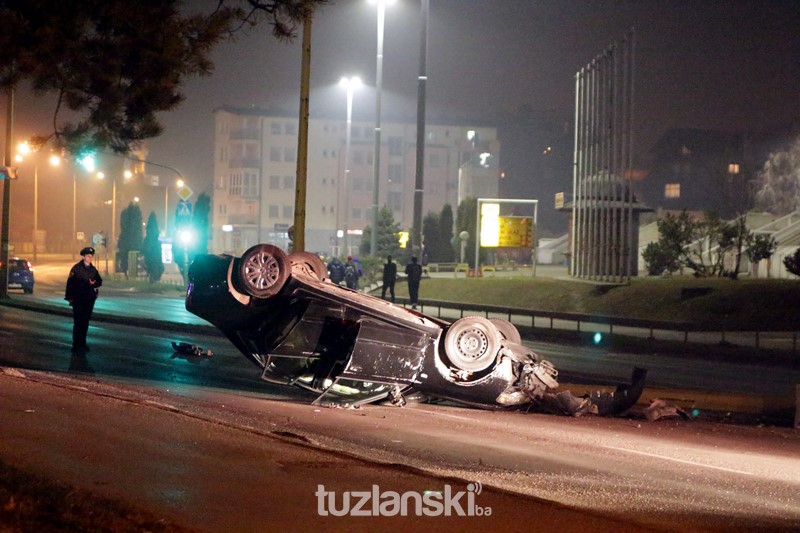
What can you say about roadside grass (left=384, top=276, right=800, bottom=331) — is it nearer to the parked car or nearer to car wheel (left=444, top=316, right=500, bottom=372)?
car wheel (left=444, top=316, right=500, bottom=372)

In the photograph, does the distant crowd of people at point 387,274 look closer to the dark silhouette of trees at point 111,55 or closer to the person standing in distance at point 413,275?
the person standing in distance at point 413,275

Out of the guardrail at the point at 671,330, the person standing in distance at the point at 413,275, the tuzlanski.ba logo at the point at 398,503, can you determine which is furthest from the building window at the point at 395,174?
the tuzlanski.ba logo at the point at 398,503

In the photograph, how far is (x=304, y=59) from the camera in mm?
17734

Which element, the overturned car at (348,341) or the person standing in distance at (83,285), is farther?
the person standing in distance at (83,285)

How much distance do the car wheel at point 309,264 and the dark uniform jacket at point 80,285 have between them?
16.4 ft

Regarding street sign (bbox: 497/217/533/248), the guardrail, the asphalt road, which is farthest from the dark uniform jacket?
street sign (bbox: 497/217/533/248)

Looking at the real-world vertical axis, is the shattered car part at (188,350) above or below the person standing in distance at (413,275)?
below

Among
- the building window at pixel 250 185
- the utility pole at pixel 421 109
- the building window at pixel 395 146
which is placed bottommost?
the utility pole at pixel 421 109

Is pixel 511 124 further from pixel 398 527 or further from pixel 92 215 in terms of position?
pixel 398 527

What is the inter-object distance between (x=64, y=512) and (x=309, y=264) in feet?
22.0

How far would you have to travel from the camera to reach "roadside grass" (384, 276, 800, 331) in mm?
29328

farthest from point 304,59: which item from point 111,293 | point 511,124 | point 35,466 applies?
point 511,124

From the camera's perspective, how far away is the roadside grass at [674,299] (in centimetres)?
2933

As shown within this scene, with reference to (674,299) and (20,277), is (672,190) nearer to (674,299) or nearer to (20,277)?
(674,299)
